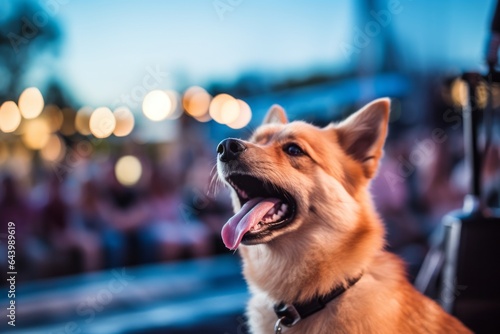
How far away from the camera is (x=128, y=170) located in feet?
14.0

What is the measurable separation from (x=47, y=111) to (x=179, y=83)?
1133 mm

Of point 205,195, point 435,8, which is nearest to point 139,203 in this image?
point 205,195

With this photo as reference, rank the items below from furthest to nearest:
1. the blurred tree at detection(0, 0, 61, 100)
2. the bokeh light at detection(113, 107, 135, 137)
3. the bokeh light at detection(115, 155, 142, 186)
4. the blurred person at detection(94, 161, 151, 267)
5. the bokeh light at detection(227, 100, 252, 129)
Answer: the bokeh light at detection(227, 100, 252, 129)
the bokeh light at detection(115, 155, 142, 186)
the blurred person at detection(94, 161, 151, 267)
the bokeh light at detection(113, 107, 135, 137)
the blurred tree at detection(0, 0, 61, 100)

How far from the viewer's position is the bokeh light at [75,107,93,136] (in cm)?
372

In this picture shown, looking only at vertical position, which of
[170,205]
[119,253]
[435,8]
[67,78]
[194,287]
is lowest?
[194,287]

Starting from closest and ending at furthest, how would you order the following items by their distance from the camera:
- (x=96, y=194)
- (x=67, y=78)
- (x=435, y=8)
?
(x=67, y=78)
(x=96, y=194)
(x=435, y=8)

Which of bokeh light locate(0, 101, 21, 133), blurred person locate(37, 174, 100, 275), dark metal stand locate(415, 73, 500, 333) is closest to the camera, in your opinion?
dark metal stand locate(415, 73, 500, 333)

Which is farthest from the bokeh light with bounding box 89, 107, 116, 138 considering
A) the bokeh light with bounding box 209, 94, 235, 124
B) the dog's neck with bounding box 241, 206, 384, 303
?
the dog's neck with bounding box 241, 206, 384, 303

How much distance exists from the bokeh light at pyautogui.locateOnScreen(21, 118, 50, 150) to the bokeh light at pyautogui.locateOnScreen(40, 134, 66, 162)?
0.10ft

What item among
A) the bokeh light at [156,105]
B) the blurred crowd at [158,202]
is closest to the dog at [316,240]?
the blurred crowd at [158,202]

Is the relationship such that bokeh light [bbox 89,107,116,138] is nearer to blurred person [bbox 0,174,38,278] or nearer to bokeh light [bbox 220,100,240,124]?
blurred person [bbox 0,174,38,278]

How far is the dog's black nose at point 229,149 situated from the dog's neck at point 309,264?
341 millimetres

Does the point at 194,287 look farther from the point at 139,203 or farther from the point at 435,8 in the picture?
the point at 435,8

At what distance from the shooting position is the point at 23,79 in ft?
11.0
